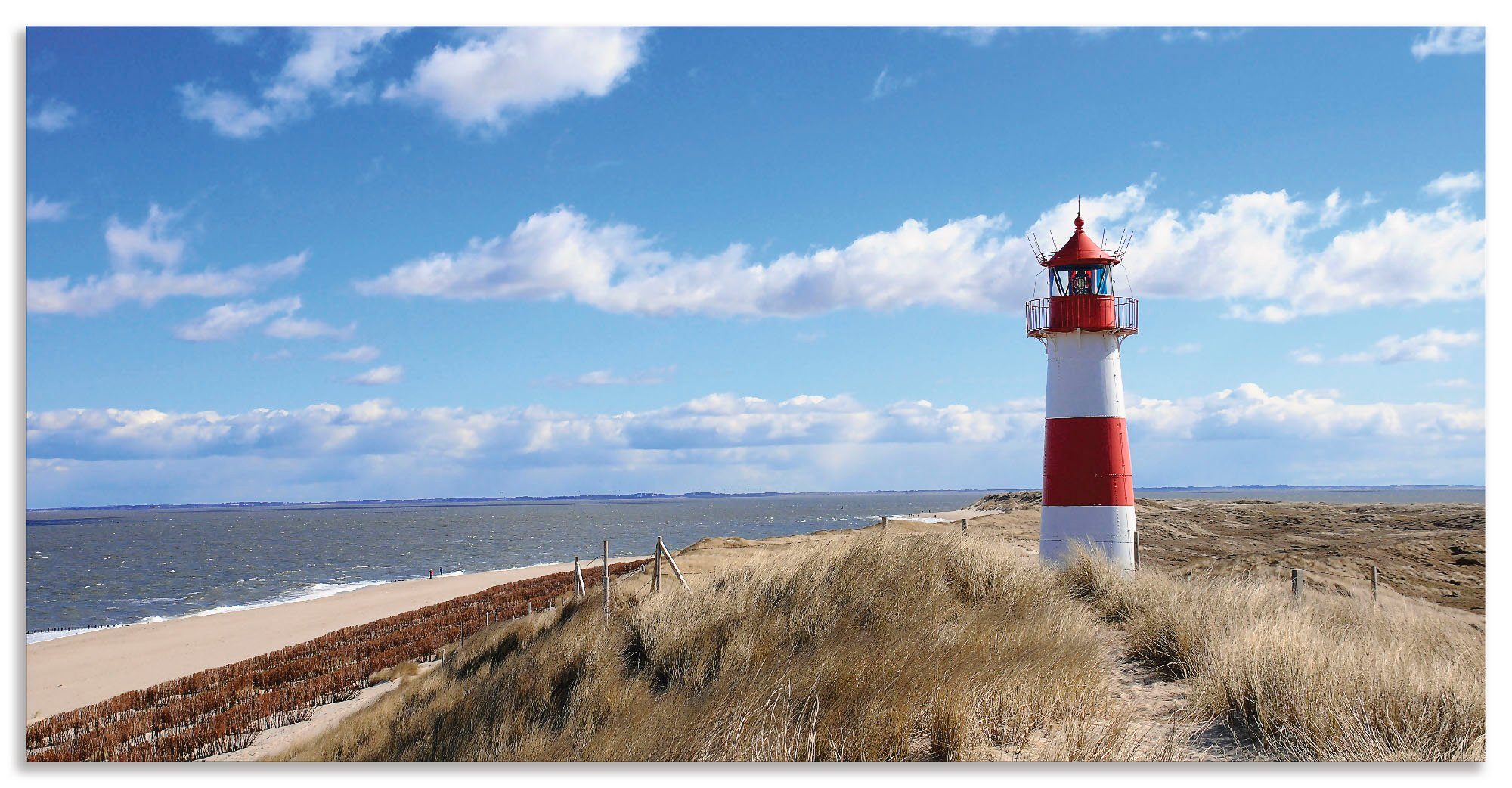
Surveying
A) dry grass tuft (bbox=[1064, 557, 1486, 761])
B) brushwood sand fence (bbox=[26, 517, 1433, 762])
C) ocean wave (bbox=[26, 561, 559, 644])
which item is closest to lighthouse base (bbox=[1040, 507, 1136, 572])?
brushwood sand fence (bbox=[26, 517, 1433, 762])

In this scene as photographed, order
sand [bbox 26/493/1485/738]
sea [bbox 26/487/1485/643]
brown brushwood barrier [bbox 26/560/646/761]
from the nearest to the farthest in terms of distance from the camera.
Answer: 1. brown brushwood barrier [bbox 26/560/646/761]
2. sand [bbox 26/493/1485/738]
3. sea [bbox 26/487/1485/643]

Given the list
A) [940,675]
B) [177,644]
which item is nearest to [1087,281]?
[940,675]

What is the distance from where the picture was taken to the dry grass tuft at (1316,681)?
420 centimetres

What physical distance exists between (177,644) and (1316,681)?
22.1 meters

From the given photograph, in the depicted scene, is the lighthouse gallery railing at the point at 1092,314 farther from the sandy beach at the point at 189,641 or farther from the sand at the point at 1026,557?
the sandy beach at the point at 189,641

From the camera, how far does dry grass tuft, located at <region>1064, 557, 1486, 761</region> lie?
13.8 ft

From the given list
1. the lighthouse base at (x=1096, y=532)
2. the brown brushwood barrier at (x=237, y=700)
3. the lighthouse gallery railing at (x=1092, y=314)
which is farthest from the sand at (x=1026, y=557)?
the lighthouse gallery railing at (x=1092, y=314)

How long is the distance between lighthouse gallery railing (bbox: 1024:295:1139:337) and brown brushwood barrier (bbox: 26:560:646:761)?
19.2 feet

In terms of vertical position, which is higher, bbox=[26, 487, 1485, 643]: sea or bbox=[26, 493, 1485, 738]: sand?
bbox=[26, 493, 1485, 738]: sand

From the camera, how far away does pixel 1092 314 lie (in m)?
9.29

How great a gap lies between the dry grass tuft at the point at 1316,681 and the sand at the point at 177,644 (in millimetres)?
11424

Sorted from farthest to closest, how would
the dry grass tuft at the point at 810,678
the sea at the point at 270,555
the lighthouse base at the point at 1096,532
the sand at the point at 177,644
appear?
the sea at the point at 270,555
the sand at the point at 177,644
the lighthouse base at the point at 1096,532
the dry grass tuft at the point at 810,678

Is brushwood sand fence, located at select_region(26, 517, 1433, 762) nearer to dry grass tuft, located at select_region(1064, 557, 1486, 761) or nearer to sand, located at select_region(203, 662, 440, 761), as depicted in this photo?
sand, located at select_region(203, 662, 440, 761)

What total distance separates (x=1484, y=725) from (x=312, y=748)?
24.7ft
